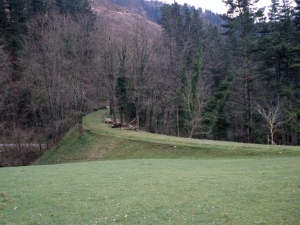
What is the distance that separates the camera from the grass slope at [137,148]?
28.4 m

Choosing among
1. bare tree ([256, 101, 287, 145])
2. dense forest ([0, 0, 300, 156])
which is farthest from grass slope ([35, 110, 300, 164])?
bare tree ([256, 101, 287, 145])

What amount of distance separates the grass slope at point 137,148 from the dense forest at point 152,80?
12.4 feet

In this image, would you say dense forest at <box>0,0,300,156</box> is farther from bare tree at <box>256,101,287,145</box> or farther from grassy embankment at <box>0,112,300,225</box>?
grassy embankment at <box>0,112,300,225</box>

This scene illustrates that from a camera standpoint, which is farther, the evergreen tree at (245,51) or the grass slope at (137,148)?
the evergreen tree at (245,51)

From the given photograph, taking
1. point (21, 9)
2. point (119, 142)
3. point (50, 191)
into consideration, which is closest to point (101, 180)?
point (50, 191)

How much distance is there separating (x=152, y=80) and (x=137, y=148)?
21.8m

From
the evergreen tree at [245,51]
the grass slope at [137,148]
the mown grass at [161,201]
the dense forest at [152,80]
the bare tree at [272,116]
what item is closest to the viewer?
the mown grass at [161,201]

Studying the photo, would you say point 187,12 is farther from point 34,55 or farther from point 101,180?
point 101,180

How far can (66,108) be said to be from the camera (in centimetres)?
5238

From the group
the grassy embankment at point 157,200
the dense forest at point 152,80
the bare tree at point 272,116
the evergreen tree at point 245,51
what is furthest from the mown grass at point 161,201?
the evergreen tree at point 245,51

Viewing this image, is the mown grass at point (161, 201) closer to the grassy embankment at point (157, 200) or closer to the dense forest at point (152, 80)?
the grassy embankment at point (157, 200)

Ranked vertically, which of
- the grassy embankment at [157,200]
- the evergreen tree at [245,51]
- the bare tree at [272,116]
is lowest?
the grassy embankment at [157,200]

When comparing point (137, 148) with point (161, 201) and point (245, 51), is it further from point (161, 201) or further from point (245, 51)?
point (245, 51)

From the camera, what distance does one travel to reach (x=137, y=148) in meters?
34.3
